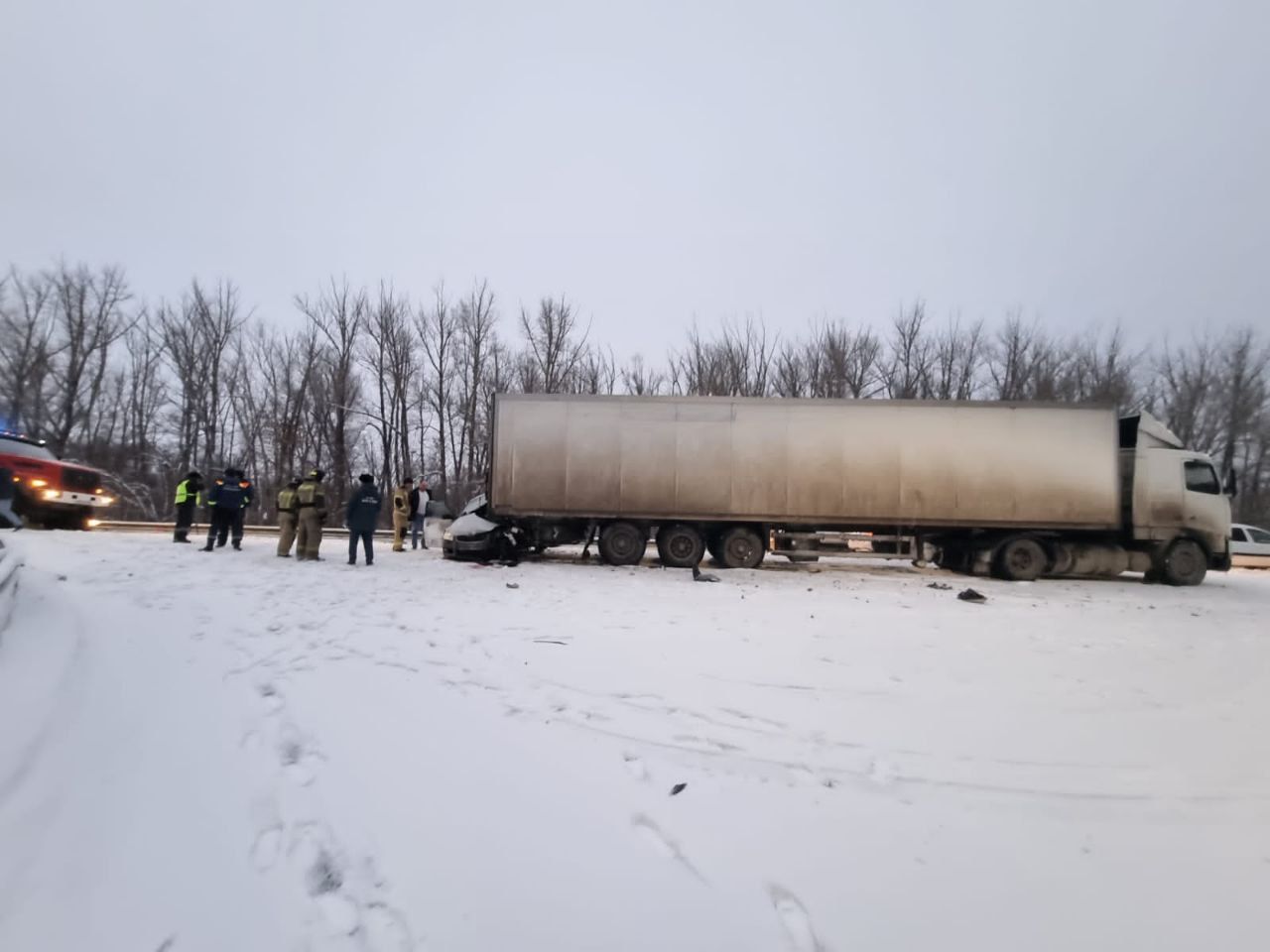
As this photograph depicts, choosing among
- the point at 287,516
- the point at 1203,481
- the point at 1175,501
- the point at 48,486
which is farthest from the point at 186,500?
the point at 1203,481

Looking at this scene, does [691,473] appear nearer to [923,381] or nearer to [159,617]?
[159,617]

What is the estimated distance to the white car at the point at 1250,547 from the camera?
18781mm

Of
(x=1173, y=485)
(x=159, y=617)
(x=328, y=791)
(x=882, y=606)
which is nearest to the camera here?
(x=328, y=791)

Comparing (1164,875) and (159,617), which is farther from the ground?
(159,617)

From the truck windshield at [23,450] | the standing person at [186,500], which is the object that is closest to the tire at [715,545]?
the standing person at [186,500]

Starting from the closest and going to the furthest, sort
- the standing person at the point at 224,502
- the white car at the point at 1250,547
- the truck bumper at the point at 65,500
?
the standing person at the point at 224,502, the truck bumper at the point at 65,500, the white car at the point at 1250,547

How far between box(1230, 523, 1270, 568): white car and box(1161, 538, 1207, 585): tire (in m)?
10.6

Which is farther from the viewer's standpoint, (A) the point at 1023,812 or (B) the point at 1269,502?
(B) the point at 1269,502

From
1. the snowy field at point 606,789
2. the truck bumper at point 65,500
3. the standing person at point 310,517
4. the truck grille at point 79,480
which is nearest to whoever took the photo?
the snowy field at point 606,789

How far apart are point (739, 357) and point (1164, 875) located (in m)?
33.1

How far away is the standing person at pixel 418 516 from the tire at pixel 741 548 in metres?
8.05

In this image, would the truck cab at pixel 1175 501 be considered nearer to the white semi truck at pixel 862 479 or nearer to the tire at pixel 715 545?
the white semi truck at pixel 862 479

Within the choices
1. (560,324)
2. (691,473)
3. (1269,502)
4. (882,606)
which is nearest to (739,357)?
(560,324)

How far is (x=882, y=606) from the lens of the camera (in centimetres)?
811
